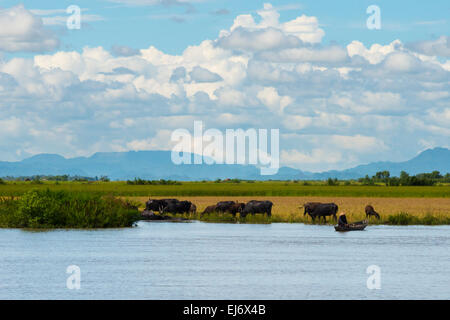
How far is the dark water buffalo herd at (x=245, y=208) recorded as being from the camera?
158 feet

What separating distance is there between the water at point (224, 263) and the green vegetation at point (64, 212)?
153cm

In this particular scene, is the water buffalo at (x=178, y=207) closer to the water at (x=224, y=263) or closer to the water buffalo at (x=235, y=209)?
the water buffalo at (x=235, y=209)

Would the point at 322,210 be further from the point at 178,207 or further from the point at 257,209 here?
the point at 178,207

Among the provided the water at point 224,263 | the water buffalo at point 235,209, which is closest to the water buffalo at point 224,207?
the water buffalo at point 235,209

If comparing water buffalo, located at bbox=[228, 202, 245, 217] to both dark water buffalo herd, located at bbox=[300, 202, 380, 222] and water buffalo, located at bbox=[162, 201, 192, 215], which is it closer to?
water buffalo, located at bbox=[162, 201, 192, 215]

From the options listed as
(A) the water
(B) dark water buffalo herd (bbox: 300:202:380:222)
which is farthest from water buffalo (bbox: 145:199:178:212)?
(B) dark water buffalo herd (bbox: 300:202:380:222)

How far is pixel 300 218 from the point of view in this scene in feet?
164

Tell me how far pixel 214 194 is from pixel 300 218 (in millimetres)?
54117

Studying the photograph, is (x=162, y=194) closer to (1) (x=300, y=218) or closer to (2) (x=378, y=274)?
(1) (x=300, y=218)

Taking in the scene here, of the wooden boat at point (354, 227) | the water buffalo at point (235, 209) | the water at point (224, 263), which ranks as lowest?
the water at point (224, 263)

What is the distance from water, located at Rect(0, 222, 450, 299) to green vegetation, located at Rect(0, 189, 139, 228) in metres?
1.53

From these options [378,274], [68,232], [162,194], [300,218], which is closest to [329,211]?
[300,218]

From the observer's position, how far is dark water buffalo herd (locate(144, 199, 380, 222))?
48.1 m

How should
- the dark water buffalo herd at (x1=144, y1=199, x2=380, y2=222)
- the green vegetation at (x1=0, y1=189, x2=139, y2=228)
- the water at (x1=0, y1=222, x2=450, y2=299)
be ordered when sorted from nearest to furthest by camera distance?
the water at (x1=0, y1=222, x2=450, y2=299)
the green vegetation at (x1=0, y1=189, x2=139, y2=228)
the dark water buffalo herd at (x1=144, y1=199, x2=380, y2=222)
